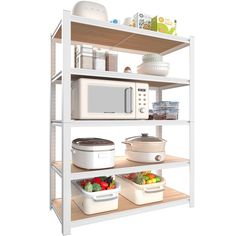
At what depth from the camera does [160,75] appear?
2.19m

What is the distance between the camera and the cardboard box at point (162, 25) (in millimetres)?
2158

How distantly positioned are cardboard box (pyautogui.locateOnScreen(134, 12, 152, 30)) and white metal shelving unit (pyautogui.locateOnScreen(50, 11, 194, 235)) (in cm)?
11

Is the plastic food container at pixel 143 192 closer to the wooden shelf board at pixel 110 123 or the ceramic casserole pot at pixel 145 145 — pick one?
the ceramic casserole pot at pixel 145 145

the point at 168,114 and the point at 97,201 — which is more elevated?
the point at 168,114

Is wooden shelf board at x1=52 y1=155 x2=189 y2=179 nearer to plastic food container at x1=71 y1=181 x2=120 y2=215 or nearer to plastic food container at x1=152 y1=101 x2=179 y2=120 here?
plastic food container at x1=71 y1=181 x2=120 y2=215

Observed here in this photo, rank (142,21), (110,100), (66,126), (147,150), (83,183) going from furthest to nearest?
(147,150) < (142,21) < (83,183) < (110,100) < (66,126)

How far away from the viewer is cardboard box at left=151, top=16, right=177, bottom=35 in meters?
2.16

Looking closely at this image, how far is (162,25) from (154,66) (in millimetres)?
444

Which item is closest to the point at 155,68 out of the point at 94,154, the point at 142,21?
the point at 142,21

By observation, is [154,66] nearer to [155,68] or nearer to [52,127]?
[155,68]

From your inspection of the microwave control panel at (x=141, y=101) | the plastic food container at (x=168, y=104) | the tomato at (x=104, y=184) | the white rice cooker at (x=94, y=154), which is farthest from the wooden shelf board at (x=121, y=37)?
the tomato at (x=104, y=184)

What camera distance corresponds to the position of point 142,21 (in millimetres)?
2145

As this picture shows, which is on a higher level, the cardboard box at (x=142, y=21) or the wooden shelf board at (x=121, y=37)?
the cardboard box at (x=142, y=21)

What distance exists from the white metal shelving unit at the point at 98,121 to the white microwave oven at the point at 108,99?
7 cm
